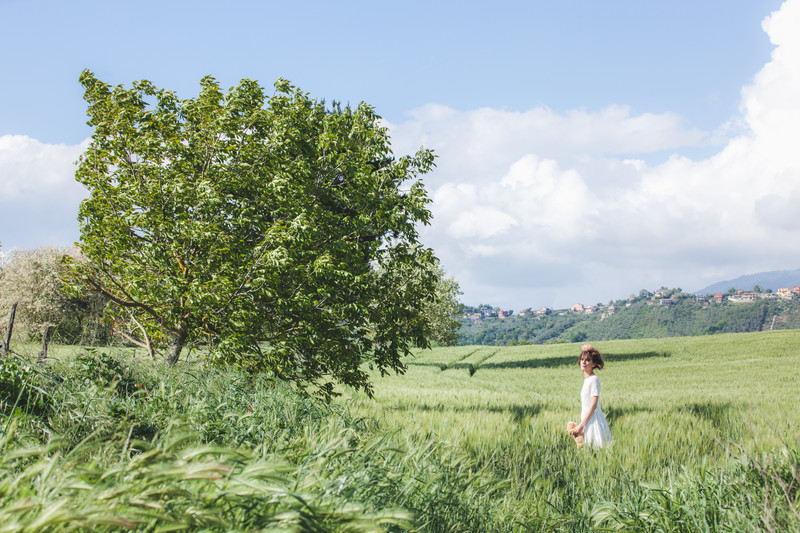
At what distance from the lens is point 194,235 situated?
7.89 meters

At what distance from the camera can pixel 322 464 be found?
332 cm

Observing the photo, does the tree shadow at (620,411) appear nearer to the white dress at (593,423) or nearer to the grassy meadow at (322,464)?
the grassy meadow at (322,464)

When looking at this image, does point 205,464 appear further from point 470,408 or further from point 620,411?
point 620,411

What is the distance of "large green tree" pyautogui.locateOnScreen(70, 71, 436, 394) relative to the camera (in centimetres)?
827

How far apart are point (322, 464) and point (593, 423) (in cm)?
551

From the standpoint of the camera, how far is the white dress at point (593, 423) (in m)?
7.33

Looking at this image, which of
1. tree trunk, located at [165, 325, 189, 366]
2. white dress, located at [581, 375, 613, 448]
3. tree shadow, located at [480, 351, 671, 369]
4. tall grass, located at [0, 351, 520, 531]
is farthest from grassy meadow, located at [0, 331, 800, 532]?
tree shadow, located at [480, 351, 671, 369]

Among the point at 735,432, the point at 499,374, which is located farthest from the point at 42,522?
the point at 499,374

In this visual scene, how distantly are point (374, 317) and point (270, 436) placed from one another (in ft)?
16.7

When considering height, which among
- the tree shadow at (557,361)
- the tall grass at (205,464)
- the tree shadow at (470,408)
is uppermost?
the tall grass at (205,464)

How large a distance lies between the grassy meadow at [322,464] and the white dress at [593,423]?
0.32 m

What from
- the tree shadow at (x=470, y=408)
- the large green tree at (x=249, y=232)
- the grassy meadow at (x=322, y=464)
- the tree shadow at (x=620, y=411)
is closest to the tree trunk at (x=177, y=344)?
the large green tree at (x=249, y=232)

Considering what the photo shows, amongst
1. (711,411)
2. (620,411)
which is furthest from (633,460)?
(711,411)

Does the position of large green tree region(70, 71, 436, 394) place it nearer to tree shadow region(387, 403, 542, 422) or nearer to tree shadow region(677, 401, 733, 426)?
tree shadow region(387, 403, 542, 422)
